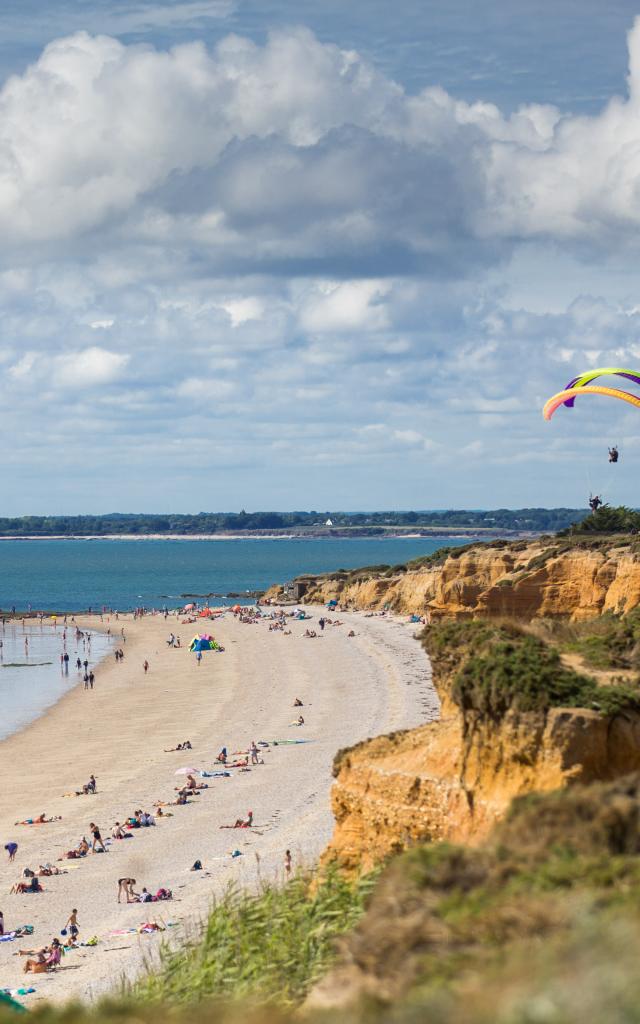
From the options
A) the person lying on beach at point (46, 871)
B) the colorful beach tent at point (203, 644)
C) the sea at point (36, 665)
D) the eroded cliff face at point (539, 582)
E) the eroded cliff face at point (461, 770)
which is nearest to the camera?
the eroded cliff face at point (461, 770)

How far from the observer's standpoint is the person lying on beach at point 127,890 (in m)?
26.0

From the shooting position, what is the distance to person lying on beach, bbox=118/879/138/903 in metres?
26.0

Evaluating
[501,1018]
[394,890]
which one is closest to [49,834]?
[394,890]

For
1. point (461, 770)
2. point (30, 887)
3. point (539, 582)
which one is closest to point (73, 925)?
point (30, 887)

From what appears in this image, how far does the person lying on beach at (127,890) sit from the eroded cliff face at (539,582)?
73.5ft

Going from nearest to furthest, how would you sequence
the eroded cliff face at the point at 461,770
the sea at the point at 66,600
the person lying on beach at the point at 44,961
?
the eroded cliff face at the point at 461,770 < the person lying on beach at the point at 44,961 < the sea at the point at 66,600

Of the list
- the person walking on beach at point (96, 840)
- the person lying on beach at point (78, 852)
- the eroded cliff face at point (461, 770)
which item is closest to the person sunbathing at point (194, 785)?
the person walking on beach at point (96, 840)

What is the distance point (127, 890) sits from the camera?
26.3 m

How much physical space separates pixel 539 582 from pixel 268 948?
4302cm

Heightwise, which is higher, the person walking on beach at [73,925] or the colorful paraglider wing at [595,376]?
the colorful paraglider wing at [595,376]

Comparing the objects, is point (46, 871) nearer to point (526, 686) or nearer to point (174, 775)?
point (174, 775)

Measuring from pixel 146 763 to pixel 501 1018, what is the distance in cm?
3650

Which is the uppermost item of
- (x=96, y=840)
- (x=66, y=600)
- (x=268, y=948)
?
(x=268, y=948)

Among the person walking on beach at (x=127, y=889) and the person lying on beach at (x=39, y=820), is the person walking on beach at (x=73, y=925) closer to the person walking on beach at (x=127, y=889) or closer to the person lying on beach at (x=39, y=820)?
the person walking on beach at (x=127, y=889)
